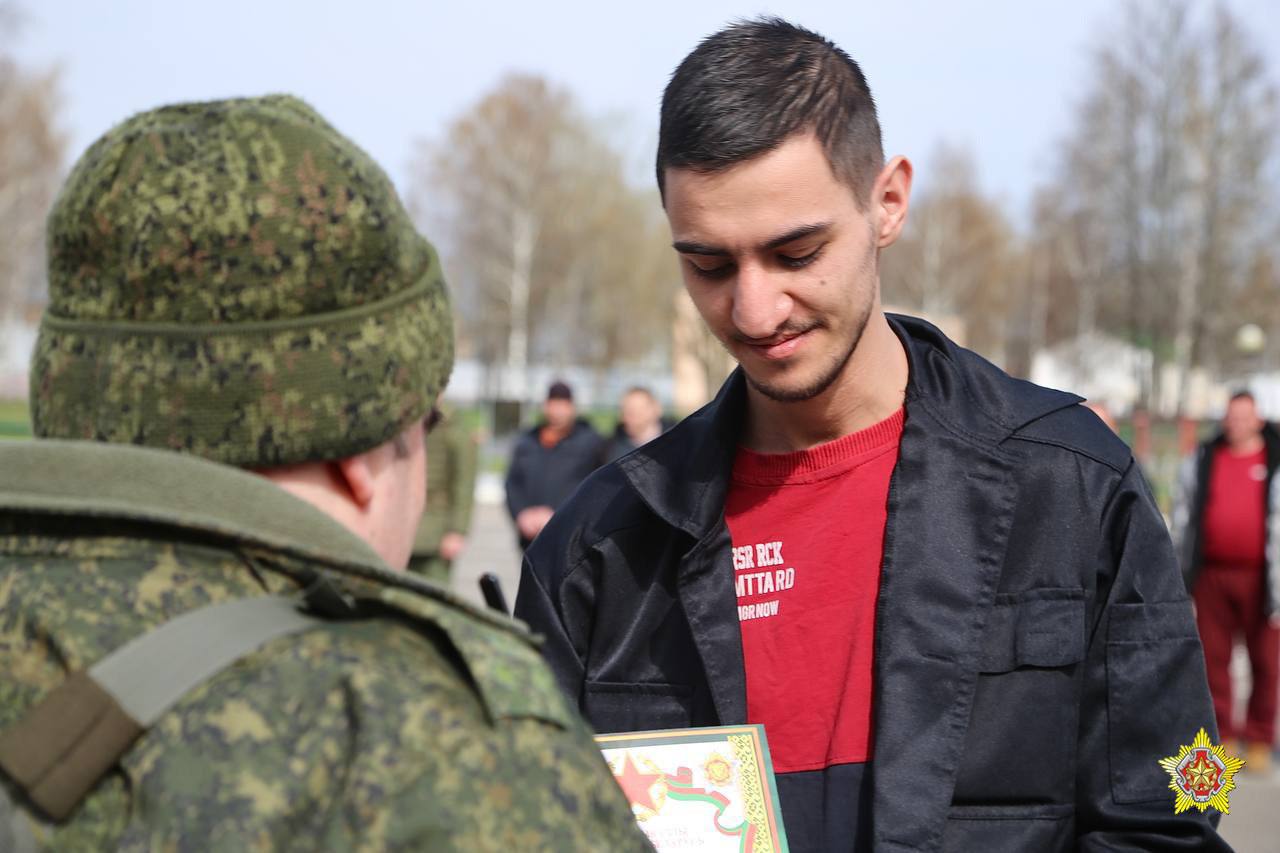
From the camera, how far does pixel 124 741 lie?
119 centimetres

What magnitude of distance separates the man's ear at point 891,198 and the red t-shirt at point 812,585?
0.36 m

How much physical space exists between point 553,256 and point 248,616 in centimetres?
4708

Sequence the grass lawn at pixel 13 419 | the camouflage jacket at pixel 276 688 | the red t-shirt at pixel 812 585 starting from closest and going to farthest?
1. the camouflage jacket at pixel 276 688
2. the red t-shirt at pixel 812 585
3. the grass lawn at pixel 13 419

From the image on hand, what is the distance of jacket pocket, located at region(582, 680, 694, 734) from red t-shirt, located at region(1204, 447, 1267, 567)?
21.3 ft

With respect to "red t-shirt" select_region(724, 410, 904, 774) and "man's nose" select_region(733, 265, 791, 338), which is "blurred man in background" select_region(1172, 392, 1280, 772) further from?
"man's nose" select_region(733, 265, 791, 338)

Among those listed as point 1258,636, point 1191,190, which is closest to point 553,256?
point 1191,190

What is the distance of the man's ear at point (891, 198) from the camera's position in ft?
8.57

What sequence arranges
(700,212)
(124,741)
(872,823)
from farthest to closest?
(700,212) < (872,823) < (124,741)

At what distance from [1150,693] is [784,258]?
37.4 inches

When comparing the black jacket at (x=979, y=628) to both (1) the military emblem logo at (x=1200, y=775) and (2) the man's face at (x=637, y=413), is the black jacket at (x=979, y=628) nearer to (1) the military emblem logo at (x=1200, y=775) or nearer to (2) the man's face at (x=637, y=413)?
(1) the military emblem logo at (x=1200, y=775)

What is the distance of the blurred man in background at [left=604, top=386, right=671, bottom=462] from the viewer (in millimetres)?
10484

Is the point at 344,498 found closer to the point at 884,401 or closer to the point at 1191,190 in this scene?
the point at 884,401

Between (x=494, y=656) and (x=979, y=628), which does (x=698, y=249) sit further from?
(x=494, y=656)

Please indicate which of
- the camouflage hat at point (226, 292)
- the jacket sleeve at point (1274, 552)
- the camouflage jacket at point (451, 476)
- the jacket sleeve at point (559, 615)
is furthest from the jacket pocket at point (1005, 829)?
the camouflage jacket at point (451, 476)
